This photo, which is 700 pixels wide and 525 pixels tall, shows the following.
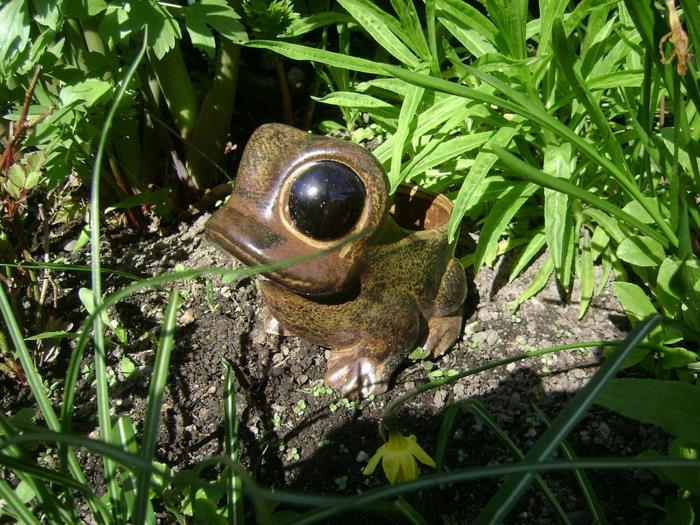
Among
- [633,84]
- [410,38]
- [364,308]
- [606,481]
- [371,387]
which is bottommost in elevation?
[606,481]

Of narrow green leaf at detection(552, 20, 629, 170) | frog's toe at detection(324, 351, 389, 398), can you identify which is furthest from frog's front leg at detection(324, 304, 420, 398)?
narrow green leaf at detection(552, 20, 629, 170)

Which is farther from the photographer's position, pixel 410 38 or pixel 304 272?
pixel 410 38

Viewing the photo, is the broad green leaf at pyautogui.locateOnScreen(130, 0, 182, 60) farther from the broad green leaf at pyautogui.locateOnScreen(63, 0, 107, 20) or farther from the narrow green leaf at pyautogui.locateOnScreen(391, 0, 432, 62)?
the narrow green leaf at pyautogui.locateOnScreen(391, 0, 432, 62)

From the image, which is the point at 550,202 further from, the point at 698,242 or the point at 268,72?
the point at 268,72

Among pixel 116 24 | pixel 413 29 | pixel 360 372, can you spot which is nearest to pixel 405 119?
pixel 413 29

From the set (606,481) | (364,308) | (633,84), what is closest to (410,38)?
(633,84)

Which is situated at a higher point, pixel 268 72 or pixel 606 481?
pixel 268 72

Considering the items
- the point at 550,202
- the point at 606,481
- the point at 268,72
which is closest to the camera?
the point at 606,481
